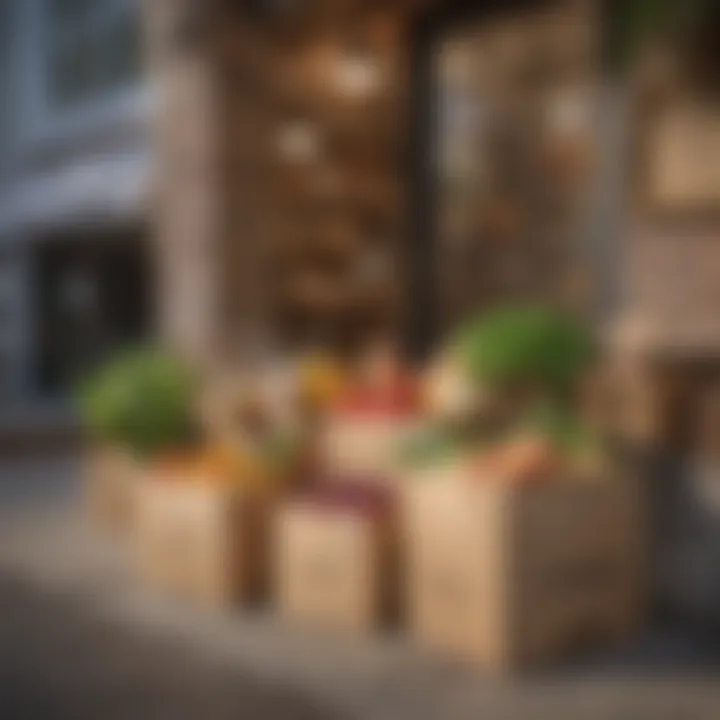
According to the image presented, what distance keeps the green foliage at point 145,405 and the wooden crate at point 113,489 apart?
123 mm

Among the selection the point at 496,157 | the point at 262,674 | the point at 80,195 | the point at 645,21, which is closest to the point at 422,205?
the point at 496,157

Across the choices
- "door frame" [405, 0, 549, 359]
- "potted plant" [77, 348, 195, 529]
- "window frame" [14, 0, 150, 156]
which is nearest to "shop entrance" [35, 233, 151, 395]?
"window frame" [14, 0, 150, 156]

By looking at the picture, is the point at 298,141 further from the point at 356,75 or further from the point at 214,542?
the point at 214,542

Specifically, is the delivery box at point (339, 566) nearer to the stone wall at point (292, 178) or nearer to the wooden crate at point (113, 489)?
the wooden crate at point (113, 489)

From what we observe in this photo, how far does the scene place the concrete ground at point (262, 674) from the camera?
1.87m

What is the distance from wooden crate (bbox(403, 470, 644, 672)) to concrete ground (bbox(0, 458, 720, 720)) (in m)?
0.06

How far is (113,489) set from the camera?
131 inches

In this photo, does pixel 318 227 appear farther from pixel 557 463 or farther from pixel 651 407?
pixel 557 463

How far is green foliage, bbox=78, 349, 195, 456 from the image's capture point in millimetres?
2971

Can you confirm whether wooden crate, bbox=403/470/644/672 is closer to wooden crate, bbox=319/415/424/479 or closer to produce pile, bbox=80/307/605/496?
produce pile, bbox=80/307/605/496

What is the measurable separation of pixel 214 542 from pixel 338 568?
0.35 m

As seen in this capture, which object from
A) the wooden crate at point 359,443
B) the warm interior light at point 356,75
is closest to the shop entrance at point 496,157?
the warm interior light at point 356,75

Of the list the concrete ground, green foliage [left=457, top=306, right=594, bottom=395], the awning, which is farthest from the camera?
the awning

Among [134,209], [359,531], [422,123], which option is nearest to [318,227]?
[422,123]
